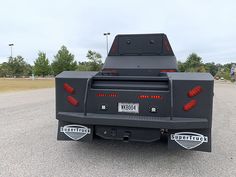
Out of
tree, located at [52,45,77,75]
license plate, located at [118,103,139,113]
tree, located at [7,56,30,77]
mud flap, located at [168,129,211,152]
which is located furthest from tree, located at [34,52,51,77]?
mud flap, located at [168,129,211,152]

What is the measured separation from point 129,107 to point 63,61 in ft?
146

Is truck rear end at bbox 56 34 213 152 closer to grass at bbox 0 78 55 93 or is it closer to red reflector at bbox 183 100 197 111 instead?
red reflector at bbox 183 100 197 111

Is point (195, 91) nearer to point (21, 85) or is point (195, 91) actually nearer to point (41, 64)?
point (21, 85)

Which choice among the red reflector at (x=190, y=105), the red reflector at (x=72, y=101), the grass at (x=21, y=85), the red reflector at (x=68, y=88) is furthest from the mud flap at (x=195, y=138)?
the grass at (x=21, y=85)

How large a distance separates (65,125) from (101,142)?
3.77ft

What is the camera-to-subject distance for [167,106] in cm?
350

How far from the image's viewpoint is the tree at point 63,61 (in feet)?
152

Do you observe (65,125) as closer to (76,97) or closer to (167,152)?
(76,97)

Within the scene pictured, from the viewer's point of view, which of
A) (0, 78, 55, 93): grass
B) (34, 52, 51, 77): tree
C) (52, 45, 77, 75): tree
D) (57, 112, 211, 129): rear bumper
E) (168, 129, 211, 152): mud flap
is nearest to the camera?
(57, 112, 211, 129): rear bumper

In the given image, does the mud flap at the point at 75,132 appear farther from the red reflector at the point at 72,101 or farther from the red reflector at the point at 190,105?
the red reflector at the point at 190,105

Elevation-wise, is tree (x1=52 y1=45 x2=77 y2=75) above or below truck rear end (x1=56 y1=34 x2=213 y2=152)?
above

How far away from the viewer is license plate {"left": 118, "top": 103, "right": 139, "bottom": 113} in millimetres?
3646

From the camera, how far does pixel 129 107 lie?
12.0ft

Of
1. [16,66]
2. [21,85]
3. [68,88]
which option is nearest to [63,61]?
[21,85]
